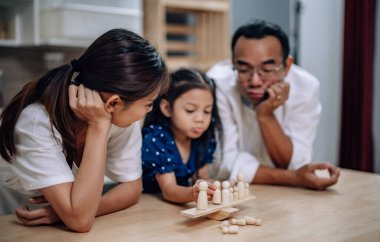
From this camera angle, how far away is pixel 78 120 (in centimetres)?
121

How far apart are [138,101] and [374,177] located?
3.09 feet

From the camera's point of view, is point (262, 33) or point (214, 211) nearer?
point (214, 211)

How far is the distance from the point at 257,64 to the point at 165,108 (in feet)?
1.26

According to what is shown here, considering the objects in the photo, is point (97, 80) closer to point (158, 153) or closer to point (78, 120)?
point (78, 120)

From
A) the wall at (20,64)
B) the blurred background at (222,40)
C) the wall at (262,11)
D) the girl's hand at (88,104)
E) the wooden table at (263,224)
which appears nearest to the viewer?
the wooden table at (263,224)

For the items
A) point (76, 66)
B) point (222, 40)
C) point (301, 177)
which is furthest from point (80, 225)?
point (222, 40)

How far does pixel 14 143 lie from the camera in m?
1.15

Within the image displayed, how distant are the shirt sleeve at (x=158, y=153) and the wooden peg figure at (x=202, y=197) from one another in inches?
13.3

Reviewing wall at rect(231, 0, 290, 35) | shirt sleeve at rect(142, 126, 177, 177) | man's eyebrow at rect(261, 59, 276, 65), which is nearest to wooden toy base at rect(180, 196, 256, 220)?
shirt sleeve at rect(142, 126, 177, 177)

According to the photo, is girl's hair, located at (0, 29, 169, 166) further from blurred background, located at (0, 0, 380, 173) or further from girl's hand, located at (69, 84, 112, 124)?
blurred background, located at (0, 0, 380, 173)

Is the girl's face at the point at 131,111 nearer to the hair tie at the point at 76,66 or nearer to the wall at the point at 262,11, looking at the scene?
the hair tie at the point at 76,66

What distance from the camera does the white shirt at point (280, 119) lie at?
1.80m

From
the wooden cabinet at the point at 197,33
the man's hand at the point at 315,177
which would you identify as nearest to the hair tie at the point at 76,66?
the man's hand at the point at 315,177

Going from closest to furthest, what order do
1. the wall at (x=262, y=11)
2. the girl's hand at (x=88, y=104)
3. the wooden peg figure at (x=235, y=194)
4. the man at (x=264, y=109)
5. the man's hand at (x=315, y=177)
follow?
1. the girl's hand at (x=88, y=104)
2. the wooden peg figure at (x=235, y=194)
3. the man's hand at (x=315, y=177)
4. the man at (x=264, y=109)
5. the wall at (x=262, y=11)
